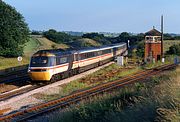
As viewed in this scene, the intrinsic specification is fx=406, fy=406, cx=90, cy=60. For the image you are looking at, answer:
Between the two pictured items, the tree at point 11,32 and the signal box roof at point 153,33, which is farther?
the signal box roof at point 153,33

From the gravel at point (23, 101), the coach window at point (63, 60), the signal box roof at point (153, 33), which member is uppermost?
the signal box roof at point (153, 33)

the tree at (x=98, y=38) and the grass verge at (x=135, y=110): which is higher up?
the grass verge at (x=135, y=110)

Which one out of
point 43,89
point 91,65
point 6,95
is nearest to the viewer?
point 6,95

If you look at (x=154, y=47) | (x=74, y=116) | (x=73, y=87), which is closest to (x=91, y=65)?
(x=73, y=87)

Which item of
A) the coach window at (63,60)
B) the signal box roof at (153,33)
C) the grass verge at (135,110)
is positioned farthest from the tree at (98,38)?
the grass verge at (135,110)

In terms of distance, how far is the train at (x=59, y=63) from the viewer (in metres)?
28.7

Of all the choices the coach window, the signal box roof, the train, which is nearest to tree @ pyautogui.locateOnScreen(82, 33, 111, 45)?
the signal box roof

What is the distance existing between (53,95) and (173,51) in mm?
50610

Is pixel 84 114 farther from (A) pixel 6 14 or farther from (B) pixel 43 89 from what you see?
(A) pixel 6 14

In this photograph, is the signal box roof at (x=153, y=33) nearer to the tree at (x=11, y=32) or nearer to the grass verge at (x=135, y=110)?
the tree at (x=11, y=32)

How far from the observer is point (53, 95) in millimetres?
23922

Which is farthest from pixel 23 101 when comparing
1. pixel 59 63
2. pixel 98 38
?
pixel 98 38

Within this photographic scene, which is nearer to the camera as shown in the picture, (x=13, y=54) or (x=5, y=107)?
(x=5, y=107)

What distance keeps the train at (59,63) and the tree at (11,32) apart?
17498 millimetres
